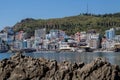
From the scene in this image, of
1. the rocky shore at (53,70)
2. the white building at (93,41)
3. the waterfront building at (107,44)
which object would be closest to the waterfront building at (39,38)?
the white building at (93,41)

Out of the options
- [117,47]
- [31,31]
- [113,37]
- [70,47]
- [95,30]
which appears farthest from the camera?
[31,31]

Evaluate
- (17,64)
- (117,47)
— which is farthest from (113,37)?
(17,64)

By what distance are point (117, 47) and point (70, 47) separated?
630 inches

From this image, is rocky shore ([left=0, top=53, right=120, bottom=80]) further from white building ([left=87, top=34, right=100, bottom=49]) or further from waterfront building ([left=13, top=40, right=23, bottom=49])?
waterfront building ([left=13, top=40, right=23, bottom=49])

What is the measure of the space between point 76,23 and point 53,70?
146 m

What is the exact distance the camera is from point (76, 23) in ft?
536

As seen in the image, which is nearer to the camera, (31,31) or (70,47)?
(70,47)

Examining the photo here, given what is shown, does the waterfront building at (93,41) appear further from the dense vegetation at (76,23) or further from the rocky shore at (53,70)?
the rocky shore at (53,70)

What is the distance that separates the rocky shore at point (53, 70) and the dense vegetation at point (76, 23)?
129688 mm

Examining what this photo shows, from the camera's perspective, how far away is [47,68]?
1783 centimetres

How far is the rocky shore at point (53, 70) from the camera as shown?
17016mm

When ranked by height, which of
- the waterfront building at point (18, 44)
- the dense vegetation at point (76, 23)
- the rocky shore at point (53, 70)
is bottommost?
the waterfront building at point (18, 44)

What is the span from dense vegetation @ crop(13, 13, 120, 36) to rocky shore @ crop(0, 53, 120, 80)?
5106 inches

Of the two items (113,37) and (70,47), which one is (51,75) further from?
(113,37)
